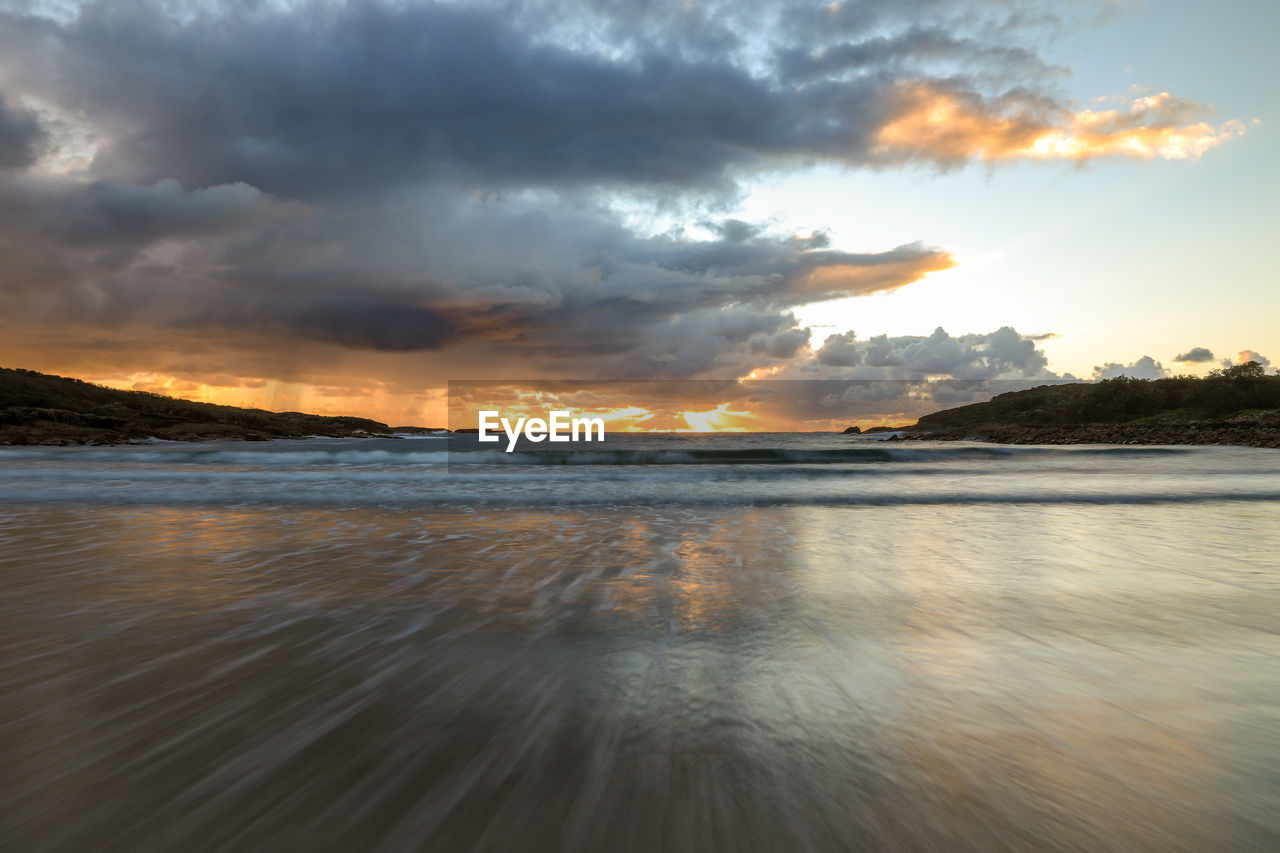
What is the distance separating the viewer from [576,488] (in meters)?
15.4

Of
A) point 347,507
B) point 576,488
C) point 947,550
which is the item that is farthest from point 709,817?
point 576,488

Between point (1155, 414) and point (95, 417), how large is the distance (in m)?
87.1

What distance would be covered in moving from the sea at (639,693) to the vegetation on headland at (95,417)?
44348mm

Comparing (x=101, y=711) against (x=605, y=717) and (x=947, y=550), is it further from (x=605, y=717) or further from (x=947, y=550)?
(x=947, y=550)

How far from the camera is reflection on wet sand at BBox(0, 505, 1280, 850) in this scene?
195 cm

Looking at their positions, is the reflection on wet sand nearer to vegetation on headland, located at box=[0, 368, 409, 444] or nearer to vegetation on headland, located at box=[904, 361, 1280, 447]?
→ vegetation on headland, located at box=[904, 361, 1280, 447]

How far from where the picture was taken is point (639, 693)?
3.03 metres

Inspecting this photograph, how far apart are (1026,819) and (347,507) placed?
1199 cm

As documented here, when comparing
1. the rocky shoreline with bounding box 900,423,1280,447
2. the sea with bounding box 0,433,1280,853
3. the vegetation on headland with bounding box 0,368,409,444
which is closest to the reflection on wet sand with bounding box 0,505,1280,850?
the sea with bounding box 0,433,1280,853

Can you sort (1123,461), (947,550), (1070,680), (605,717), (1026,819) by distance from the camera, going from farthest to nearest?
(1123,461)
(947,550)
(1070,680)
(605,717)
(1026,819)

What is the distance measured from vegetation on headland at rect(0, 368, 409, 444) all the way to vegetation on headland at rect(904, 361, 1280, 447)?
69.7m

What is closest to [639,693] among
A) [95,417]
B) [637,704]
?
[637,704]

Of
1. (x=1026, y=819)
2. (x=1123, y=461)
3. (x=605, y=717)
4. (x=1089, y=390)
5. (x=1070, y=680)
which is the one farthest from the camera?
(x=1089, y=390)

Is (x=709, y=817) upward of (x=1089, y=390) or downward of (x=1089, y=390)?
downward
